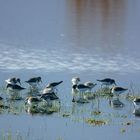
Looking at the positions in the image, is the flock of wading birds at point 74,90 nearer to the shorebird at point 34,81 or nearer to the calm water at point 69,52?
the shorebird at point 34,81

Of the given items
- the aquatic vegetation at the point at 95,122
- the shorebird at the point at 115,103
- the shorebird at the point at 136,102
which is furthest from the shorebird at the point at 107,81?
the aquatic vegetation at the point at 95,122

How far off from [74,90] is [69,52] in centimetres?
582

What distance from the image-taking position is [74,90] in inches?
651

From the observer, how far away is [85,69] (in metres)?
19.5

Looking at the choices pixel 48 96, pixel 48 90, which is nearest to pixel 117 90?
pixel 48 90

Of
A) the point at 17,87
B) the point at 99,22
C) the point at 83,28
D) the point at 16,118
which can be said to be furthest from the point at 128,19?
the point at 16,118

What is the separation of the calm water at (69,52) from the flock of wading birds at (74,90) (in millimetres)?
217

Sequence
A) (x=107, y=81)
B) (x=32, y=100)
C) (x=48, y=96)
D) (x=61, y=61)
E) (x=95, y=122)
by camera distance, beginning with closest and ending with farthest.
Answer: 1. (x=95, y=122)
2. (x=32, y=100)
3. (x=48, y=96)
4. (x=107, y=81)
5. (x=61, y=61)

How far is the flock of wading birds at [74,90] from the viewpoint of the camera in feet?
49.7

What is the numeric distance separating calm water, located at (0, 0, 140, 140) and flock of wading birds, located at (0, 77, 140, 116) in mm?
217

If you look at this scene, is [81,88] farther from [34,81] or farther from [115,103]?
[34,81]

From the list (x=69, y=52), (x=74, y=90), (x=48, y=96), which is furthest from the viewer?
(x=69, y=52)

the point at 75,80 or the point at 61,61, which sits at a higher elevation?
the point at 61,61

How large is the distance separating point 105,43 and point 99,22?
5784mm
